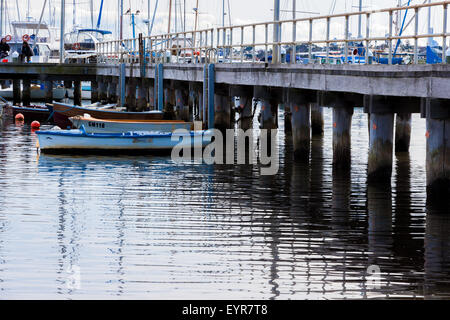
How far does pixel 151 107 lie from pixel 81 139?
1456 cm

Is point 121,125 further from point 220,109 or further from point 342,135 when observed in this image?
point 342,135

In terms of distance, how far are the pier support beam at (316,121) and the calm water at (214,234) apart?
15459 mm

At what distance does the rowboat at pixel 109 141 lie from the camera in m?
32.1

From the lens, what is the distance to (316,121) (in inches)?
1750

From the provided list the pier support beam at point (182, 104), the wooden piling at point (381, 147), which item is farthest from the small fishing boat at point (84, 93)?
the wooden piling at point (381, 147)

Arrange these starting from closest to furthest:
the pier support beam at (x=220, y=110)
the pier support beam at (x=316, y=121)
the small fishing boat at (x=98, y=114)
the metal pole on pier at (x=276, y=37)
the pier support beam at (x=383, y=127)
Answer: the pier support beam at (x=383, y=127) → the metal pole on pier at (x=276, y=37) → the pier support beam at (x=220, y=110) → the small fishing boat at (x=98, y=114) → the pier support beam at (x=316, y=121)

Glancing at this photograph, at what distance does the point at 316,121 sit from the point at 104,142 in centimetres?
1498

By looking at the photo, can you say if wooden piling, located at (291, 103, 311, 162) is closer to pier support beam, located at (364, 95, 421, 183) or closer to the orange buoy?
pier support beam, located at (364, 95, 421, 183)

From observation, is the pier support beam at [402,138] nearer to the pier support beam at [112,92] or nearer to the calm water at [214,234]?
the calm water at [214,234]

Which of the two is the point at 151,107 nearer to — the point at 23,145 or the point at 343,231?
the point at 23,145

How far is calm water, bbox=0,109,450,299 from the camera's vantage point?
13328 mm

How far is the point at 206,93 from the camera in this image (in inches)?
1431
